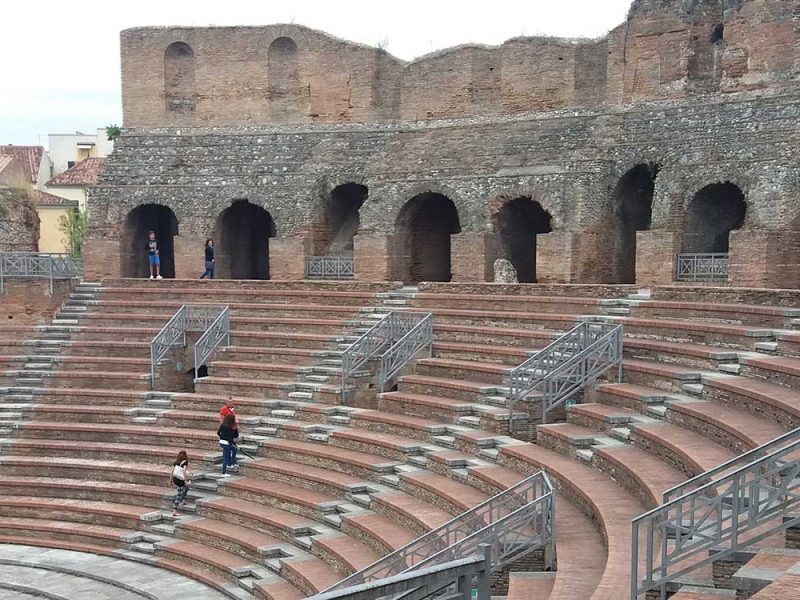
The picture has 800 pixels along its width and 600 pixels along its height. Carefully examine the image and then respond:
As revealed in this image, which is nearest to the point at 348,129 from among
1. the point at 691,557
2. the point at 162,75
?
the point at 162,75

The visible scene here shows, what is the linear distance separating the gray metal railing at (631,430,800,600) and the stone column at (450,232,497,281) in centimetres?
1327

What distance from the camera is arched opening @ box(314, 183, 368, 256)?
23.0 m

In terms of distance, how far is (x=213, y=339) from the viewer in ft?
59.5

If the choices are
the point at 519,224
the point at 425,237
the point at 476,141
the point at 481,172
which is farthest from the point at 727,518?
the point at 425,237

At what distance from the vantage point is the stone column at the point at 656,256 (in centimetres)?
1800

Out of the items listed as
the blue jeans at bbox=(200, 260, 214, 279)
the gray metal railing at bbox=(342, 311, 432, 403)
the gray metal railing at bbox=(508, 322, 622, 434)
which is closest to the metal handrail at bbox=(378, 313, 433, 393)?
the gray metal railing at bbox=(342, 311, 432, 403)

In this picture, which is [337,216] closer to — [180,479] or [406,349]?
[406,349]

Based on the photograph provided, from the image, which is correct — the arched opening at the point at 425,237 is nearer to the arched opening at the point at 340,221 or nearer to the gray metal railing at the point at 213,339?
the arched opening at the point at 340,221

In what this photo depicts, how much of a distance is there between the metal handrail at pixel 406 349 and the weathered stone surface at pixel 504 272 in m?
3.93

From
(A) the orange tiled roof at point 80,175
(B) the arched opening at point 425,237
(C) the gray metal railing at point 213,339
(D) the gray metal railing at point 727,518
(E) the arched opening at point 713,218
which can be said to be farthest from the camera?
(A) the orange tiled roof at point 80,175

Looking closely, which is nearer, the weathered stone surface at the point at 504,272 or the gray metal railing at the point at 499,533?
the gray metal railing at the point at 499,533

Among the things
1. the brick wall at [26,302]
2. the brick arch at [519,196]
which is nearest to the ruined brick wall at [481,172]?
the brick arch at [519,196]

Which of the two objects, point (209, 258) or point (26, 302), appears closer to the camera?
point (26, 302)

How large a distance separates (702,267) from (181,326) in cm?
969
